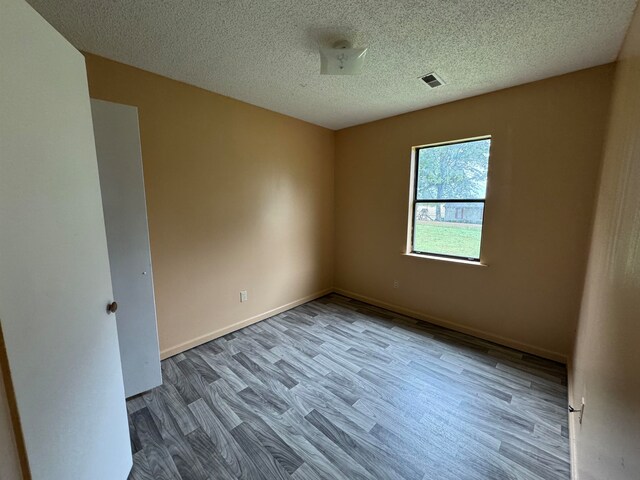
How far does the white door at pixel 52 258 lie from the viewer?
730 millimetres

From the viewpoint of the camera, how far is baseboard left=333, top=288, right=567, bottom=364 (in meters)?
2.38

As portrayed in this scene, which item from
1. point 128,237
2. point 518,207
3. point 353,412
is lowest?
point 353,412

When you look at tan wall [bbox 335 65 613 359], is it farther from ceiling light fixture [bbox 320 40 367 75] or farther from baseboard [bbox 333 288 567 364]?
ceiling light fixture [bbox 320 40 367 75]

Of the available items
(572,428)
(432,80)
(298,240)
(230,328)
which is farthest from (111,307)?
(432,80)

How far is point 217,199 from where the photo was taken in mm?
2684

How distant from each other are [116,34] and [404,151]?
9.39 ft

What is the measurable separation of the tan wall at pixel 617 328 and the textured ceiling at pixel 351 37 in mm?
421

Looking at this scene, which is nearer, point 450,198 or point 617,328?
point 617,328

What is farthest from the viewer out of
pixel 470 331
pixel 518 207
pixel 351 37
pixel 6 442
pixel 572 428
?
pixel 470 331

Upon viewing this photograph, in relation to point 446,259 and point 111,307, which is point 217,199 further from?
point 446,259

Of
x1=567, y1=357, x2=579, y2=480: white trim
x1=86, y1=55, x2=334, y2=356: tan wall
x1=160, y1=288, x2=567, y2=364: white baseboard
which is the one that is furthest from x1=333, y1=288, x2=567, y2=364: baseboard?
x1=86, y1=55, x2=334, y2=356: tan wall

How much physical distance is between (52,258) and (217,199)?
1872 mm

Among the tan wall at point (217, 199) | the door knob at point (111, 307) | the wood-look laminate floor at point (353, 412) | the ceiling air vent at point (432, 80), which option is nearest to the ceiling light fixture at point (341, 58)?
the ceiling air vent at point (432, 80)

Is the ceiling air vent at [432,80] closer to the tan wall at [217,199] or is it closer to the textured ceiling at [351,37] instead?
the textured ceiling at [351,37]
